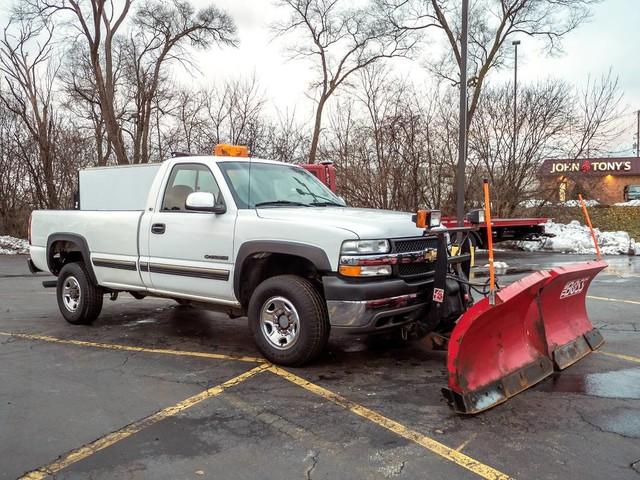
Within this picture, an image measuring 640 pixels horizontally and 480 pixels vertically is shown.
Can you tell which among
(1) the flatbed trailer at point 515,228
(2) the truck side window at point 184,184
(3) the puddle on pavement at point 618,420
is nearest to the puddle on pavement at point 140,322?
(2) the truck side window at point 184,184

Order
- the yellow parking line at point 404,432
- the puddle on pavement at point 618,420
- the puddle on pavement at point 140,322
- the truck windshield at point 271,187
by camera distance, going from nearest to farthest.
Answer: the yellow parking line at point 404,432 → the puddle on pavement at point 618,420 → the truck windshield at point 271,187 → the puddle on pavement at point 140,322

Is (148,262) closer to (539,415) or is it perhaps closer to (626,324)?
(539,415)

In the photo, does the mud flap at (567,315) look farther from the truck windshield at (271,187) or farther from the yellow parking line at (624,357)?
the truck windshield at (271,187)

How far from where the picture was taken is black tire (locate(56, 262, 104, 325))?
698cm

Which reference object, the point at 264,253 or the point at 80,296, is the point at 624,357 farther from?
the point at 80,296

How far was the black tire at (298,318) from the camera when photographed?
4793 mm

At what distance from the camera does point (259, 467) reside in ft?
10.5

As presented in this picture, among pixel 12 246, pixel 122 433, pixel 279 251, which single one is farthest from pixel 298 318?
pixel 12 246

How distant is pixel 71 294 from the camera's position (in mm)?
7258

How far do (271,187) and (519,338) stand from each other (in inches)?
113

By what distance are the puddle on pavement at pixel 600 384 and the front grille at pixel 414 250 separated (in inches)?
54.6

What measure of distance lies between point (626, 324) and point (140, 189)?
20.4 feet

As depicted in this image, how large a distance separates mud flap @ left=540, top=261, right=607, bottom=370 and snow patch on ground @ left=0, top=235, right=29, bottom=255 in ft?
62.9

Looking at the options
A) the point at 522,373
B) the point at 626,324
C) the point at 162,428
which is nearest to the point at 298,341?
the point at 162,428
